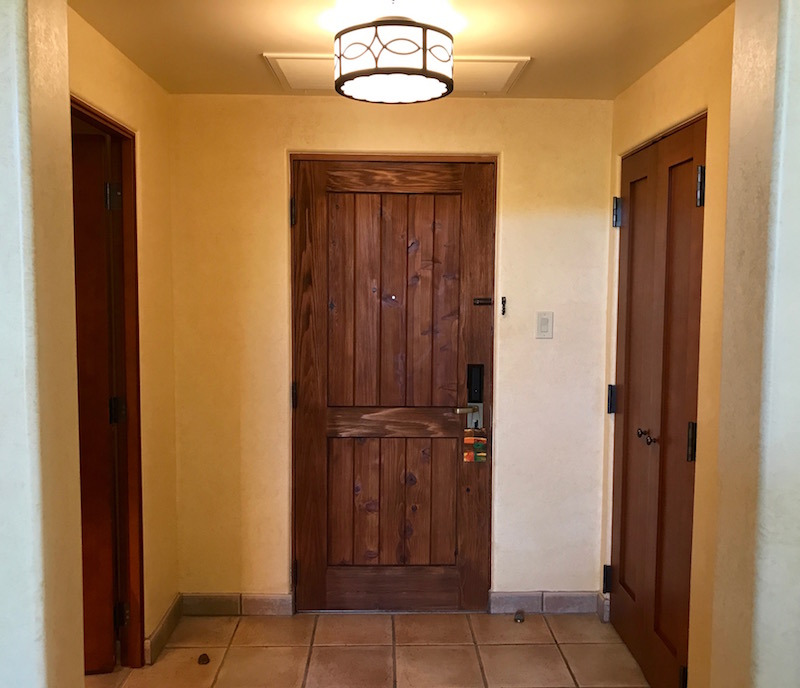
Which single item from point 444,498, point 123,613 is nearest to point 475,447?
point 444,498

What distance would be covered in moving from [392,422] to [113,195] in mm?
1530

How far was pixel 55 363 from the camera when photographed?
56.9 inches

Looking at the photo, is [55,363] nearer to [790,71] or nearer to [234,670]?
[790,71]

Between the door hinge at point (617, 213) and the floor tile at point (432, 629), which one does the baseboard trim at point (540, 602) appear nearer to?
the floor tile at point (432, 629)

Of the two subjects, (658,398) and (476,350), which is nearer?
(658,398)

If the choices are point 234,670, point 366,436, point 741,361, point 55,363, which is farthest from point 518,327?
point 55,363

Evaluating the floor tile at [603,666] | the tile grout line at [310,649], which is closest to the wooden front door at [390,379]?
the tile grout line at [310,649]

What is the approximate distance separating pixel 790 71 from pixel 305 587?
281 centimetres

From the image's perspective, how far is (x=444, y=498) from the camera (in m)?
3.24

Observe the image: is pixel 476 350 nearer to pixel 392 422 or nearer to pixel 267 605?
pixel 392 422

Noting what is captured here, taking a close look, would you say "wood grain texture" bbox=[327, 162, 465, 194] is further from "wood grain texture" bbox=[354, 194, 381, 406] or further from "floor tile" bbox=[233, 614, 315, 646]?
"floor tile" bbox=[233, 614, 315, 646]

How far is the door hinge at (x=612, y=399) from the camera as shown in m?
3.10

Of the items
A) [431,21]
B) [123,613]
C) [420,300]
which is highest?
[431,21]

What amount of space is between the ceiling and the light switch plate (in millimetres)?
995
